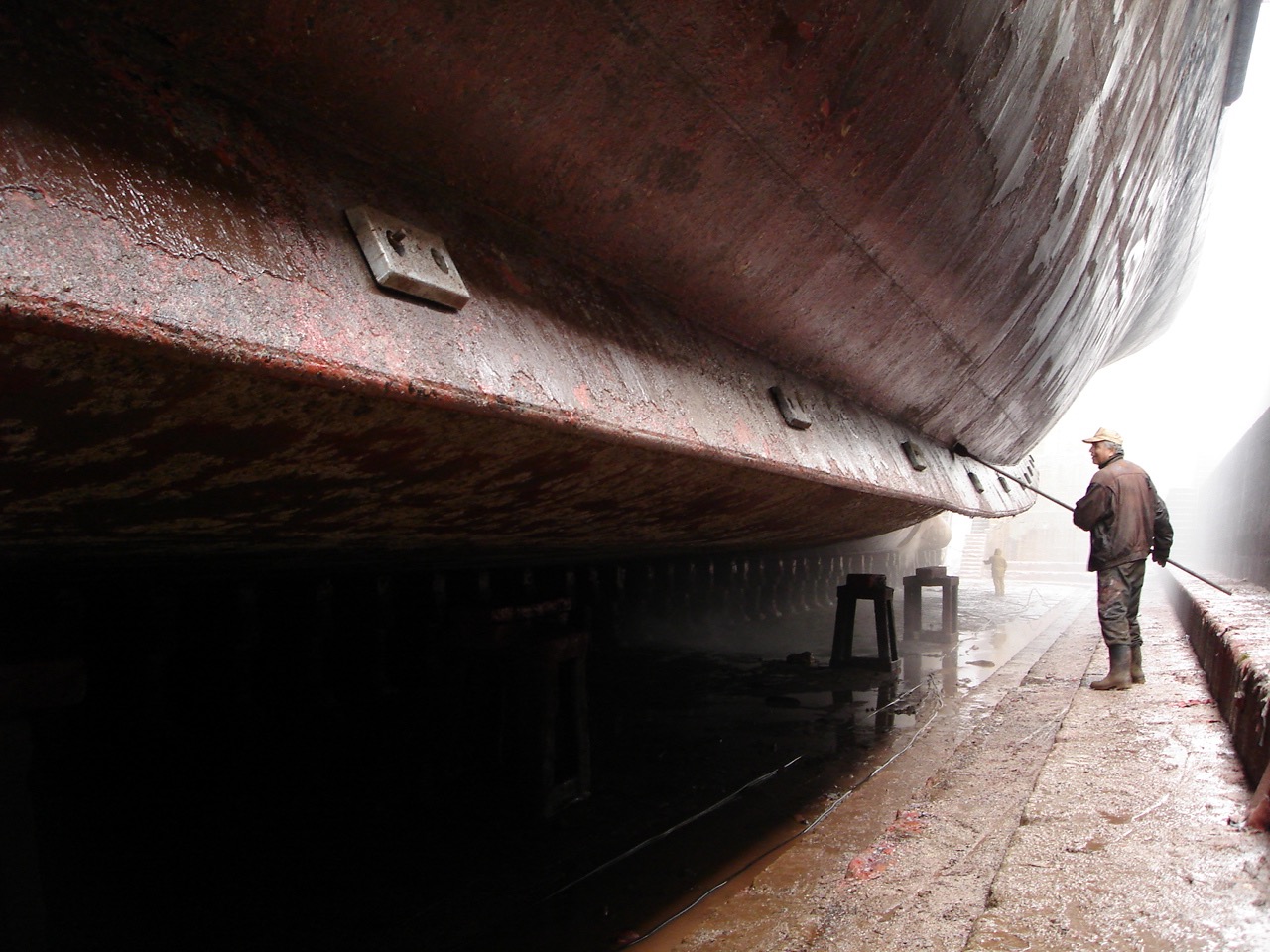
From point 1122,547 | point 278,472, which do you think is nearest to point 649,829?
point 278,472

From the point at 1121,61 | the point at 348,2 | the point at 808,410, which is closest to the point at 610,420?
the point at 348,2

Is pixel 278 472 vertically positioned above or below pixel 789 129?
below

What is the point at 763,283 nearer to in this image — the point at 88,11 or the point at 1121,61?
the point at 1121,61

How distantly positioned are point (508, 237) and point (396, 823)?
2426 mm

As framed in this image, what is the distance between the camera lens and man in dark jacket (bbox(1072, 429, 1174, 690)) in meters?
4.61

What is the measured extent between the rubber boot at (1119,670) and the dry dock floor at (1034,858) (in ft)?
1.91

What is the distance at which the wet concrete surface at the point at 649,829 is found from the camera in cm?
209

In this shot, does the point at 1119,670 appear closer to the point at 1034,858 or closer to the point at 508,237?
the point at 1034,858

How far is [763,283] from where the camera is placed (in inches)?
86.4

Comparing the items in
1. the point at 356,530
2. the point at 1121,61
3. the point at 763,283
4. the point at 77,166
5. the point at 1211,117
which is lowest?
the point at 356,530

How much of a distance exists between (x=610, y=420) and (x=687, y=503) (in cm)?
92

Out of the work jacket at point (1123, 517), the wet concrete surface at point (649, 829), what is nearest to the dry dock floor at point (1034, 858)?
the wet concrete surface at point (649, 829)

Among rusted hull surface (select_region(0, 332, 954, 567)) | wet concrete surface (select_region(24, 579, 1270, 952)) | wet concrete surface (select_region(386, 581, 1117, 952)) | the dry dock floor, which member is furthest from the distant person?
rusted hull surface (select_region(0, 332, 954, 567))

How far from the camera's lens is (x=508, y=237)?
5.11 ft
